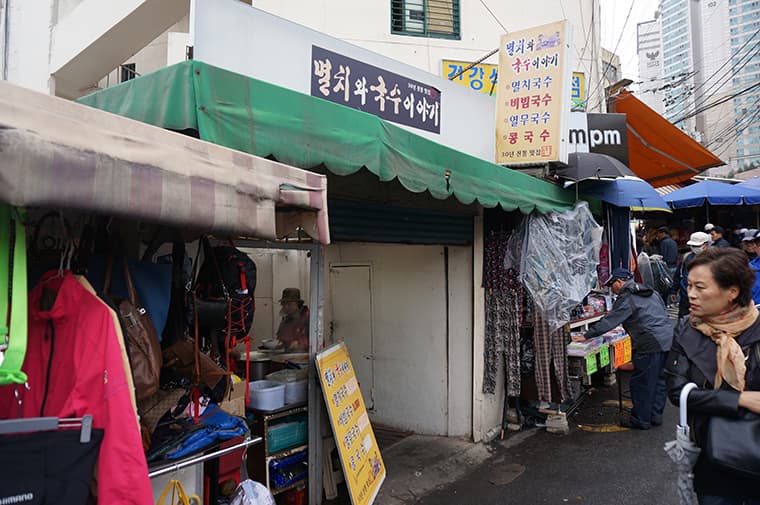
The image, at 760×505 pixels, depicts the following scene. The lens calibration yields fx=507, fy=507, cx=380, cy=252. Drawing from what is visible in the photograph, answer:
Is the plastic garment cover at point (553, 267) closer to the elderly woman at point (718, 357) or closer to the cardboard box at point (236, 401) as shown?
the elderly woman at point (718, 357)

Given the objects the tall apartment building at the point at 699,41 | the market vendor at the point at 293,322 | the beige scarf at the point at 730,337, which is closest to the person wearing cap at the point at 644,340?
the market vendor at the point at 293,322

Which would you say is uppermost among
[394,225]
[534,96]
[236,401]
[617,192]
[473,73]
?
[473,73]

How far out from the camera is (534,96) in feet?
19.7

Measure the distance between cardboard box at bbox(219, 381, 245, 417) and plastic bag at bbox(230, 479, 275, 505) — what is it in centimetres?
62

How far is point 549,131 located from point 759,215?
1133 centimetres

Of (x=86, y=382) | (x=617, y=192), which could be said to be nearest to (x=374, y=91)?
(x=86, y=382)

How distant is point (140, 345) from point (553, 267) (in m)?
4.57

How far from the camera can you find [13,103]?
1.61m

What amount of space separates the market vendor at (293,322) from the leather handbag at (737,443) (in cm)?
315

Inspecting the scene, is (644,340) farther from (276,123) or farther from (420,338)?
(276,123)

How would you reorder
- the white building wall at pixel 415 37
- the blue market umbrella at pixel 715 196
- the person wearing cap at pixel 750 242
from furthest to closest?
the blue market umbrella at pixel 715 196
the white building wall at pixel 415 37
the person wearing cap at pixel 750 242

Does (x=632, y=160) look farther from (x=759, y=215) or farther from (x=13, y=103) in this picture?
(x=13, y=103)

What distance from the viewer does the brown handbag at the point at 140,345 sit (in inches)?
97.8

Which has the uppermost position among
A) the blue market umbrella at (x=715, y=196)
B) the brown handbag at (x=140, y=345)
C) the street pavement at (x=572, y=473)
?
the blue market umbrella at (x=715, y=196)
